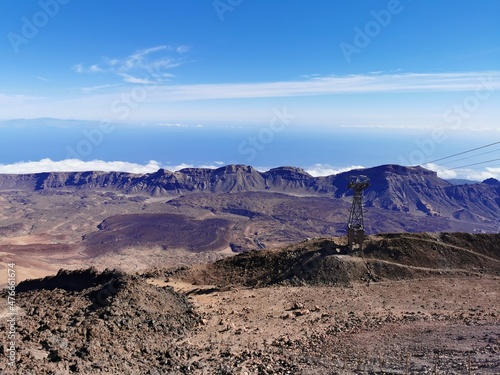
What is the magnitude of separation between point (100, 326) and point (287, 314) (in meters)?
10.3

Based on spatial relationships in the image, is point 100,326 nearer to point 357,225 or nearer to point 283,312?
point 283,312

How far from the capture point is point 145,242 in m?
88.4

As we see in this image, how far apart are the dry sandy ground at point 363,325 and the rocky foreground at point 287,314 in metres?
0.06

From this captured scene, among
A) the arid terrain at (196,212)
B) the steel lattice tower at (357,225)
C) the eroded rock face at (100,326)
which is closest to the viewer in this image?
the eroded rock face at (100,326)

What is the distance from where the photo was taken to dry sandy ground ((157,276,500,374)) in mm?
15469

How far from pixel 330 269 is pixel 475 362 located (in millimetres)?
13946

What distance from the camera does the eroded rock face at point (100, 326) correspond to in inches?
572

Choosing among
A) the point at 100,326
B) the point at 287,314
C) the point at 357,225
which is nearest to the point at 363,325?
the point at 287,314

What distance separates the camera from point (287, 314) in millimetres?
22344

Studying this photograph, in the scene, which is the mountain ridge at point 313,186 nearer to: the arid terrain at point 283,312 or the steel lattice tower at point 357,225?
the arid terrain at point 283,312

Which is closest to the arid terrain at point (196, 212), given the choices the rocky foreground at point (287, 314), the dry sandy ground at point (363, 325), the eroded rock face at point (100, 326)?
the eroded rock face at point (100, 326)

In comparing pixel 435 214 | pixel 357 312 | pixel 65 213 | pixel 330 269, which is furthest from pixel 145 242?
pixel 435 214

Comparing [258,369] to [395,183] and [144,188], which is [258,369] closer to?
[395,183]

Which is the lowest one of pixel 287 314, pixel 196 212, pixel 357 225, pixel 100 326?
pixel 287 314
